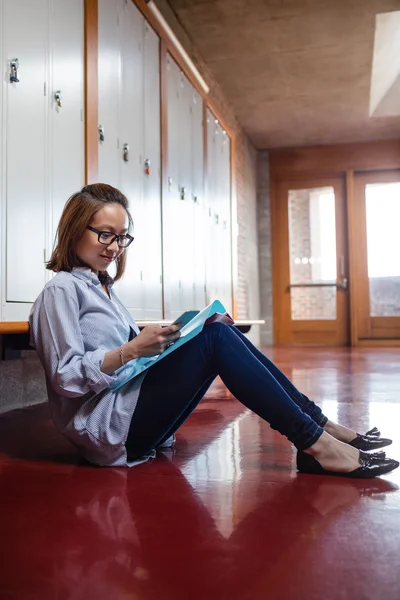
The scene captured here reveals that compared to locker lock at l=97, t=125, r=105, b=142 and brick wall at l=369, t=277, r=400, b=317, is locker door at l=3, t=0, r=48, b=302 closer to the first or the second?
locker lock at l=97, t=125, r=105, b=142

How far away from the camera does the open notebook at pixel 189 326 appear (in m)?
1.68

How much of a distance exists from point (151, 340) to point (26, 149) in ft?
5.27

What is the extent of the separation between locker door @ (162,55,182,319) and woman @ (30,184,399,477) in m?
3.06

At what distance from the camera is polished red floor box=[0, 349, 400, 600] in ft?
3.42

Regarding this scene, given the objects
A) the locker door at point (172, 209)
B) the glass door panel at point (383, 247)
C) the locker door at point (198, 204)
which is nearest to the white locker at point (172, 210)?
the locker door at point (172, 209)

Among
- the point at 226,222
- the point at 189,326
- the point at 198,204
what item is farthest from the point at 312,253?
Result: the point at 189,326

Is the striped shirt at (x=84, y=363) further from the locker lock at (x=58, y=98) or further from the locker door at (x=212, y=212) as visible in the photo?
the locker door at (x=212, y=212)

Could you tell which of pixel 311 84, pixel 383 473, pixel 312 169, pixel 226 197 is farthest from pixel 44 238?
pixel 312 169

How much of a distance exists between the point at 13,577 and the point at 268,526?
1.77ft

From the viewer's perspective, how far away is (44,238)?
9.92 feet

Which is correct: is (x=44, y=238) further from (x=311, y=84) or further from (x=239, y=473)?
(x=311, y=84)

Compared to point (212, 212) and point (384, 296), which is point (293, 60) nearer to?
point (212, 212)

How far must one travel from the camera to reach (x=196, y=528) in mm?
1326

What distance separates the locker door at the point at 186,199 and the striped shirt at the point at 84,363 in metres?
3.63
